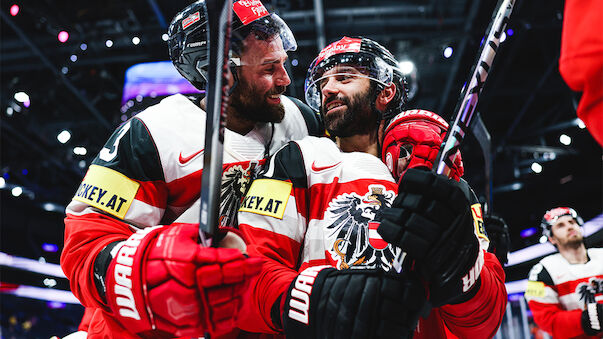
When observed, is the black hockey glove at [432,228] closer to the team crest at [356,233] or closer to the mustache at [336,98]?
the team crest at [356,233]

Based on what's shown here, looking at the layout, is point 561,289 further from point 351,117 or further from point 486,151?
point 351,117

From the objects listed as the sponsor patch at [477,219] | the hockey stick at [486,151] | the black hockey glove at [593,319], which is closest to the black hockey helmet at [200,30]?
the sponsor patch at [477,219]

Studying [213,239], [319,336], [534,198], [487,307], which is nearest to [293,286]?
[319,336]

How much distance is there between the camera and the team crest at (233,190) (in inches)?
73.9

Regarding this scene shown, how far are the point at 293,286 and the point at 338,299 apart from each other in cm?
17

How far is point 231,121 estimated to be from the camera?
209cm

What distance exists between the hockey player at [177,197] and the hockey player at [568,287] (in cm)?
329

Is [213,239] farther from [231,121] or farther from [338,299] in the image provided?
[231,121]

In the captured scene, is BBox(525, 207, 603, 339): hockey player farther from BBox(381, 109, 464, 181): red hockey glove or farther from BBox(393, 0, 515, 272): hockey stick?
BBox(393, 0, 515, 272): hockey stick

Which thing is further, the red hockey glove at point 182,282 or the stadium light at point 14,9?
the stadium light at point 14,9

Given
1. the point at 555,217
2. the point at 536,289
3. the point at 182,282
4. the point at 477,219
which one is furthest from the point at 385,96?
the point at 555,217

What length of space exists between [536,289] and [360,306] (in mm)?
4094

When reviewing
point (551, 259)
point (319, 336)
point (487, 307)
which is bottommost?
point (319, 336)

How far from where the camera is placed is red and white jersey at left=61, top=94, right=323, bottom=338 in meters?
1.53
